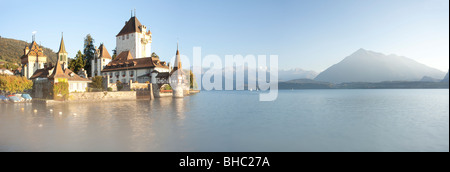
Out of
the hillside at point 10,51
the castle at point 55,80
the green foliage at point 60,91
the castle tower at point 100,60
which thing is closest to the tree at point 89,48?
the castle tower at point 100,60

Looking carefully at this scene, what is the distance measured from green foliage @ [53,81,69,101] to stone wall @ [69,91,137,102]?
96 centimetres

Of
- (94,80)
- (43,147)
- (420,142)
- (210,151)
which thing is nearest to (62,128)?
(43,147)

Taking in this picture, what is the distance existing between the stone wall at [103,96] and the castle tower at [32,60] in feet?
91.1

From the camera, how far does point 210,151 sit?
1608 centimetres

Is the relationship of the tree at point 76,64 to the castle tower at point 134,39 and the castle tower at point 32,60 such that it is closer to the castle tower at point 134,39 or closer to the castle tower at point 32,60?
the castle tower at point 32,60

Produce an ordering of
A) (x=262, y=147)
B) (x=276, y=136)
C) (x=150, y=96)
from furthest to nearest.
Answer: (x=150, y=96) < (x=276, y=136) < (x=262, y=147)

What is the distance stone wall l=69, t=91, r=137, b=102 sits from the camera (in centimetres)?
5071

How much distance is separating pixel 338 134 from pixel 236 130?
869 cm

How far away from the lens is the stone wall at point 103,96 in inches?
1996

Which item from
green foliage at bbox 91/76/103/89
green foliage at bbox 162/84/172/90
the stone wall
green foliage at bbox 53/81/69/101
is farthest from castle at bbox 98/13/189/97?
green foliage at bbox 53/81/69/101

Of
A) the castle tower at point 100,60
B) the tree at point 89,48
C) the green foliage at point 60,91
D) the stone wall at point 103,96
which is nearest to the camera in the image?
the green foliage at point 60,91

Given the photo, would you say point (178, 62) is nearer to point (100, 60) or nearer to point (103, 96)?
point (103, 96)

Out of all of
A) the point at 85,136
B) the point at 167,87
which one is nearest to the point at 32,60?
the point at 167,87
